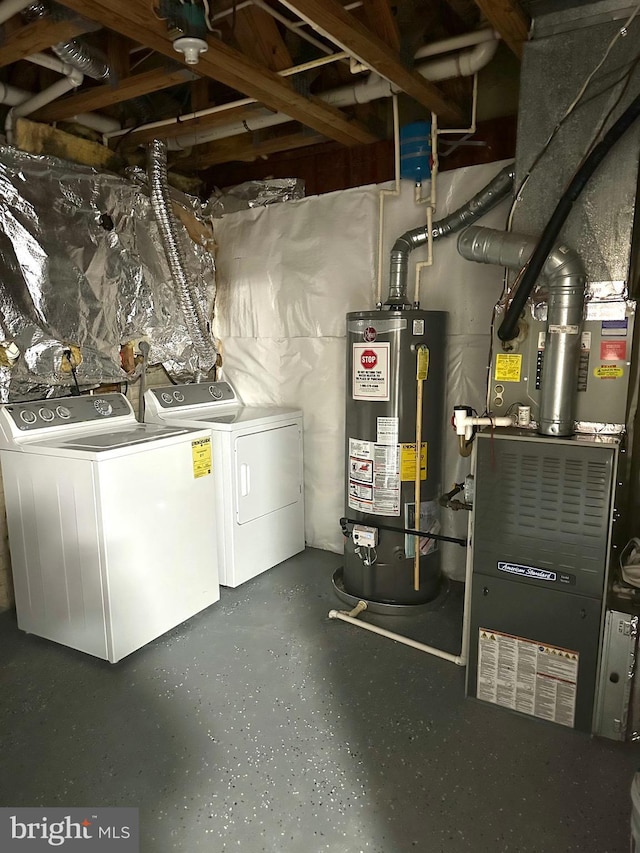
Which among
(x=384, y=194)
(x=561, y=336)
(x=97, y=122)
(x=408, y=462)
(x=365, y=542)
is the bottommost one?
(x=365, y=542)

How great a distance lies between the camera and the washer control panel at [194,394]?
309 cm

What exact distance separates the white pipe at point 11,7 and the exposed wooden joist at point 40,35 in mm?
63

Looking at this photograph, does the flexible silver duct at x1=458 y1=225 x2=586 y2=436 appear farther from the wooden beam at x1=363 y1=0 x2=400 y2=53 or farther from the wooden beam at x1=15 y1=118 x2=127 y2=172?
the wooden beam at x1=15 y1=118 x2=127 y2=172

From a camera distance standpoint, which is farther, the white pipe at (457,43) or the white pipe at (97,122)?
the white pipe at (97,122)

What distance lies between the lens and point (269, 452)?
3.03 meters

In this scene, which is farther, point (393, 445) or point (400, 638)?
point (393, 445)

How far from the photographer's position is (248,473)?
2.90 meters

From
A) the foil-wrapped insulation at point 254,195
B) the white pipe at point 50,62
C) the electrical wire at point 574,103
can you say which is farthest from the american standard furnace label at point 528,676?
the white pipe at point 50,62

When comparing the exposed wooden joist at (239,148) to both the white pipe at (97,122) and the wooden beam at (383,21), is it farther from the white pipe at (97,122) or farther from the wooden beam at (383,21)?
the wooden beam at (383,21)

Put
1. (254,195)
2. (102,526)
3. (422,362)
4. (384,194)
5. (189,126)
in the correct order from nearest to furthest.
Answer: (102,526) → (422,362) → (384,194) → (189,126) → (254,195)

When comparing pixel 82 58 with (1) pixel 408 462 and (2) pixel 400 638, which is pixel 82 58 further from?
(2) pixel 400 638

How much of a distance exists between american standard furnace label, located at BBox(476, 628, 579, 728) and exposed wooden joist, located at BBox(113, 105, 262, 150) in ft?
8.88

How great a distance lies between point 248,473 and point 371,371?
0.86 metres

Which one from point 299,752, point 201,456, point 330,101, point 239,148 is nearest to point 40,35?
point 330,101
